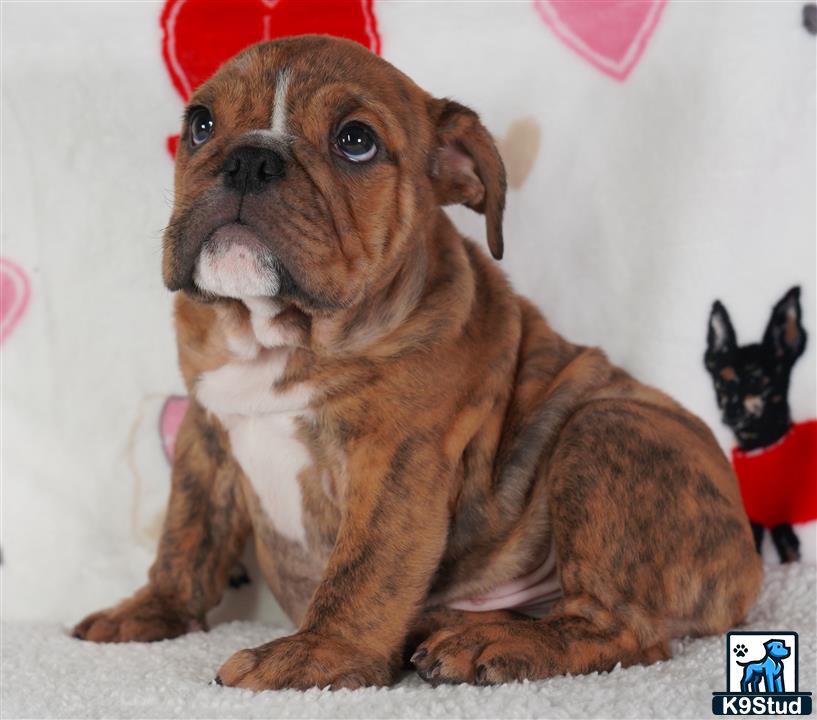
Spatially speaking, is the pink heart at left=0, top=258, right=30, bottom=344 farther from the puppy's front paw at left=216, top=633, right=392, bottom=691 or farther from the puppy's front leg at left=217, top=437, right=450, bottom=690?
the puppy's front paw at left=216, top=633, right=392, bottom=691

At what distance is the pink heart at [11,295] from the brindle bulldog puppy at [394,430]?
1.10 meters

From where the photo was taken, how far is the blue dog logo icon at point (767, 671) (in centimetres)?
310

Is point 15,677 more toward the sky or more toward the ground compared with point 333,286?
more toward the ground

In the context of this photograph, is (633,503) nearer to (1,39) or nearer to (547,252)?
(547,252)

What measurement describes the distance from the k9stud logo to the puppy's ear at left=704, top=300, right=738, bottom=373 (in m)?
1.46

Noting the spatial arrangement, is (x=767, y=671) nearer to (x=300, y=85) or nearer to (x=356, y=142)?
(x=356, y=142)

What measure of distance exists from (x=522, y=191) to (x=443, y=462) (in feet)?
5.20

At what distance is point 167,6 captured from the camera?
4.52 meters

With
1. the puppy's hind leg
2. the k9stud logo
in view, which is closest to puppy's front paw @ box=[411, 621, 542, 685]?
the puppy's hind leg

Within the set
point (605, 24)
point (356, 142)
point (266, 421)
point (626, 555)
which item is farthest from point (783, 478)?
point (356, 142)

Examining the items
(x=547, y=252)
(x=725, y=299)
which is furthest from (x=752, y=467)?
(x=547, y=252)

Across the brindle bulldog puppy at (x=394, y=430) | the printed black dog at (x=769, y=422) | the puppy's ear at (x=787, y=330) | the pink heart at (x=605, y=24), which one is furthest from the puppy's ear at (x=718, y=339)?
the pink heart at (x=605, y=24)

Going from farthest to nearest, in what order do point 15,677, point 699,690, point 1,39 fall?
point 1,39 → point 15,677 → point 699,690

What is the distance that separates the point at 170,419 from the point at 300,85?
1749 millimetres
